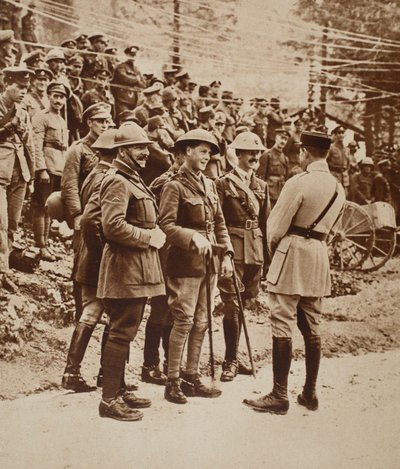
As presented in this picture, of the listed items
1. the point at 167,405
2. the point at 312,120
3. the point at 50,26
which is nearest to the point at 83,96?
the point at 50,26

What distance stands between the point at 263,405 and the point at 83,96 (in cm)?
390

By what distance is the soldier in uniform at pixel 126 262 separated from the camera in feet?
11.9

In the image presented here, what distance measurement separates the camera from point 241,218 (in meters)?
4.75

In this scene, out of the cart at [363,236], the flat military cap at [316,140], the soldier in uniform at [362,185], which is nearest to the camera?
the flat military cap at [316,140]

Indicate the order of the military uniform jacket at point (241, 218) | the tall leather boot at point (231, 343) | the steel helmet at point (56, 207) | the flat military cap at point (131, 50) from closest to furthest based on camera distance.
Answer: the steel helmet at point (56, 207), the tall leather boot at point (231, 343), the military uniform jacket at point (241, 218), the flat military cap at point (131, 50)

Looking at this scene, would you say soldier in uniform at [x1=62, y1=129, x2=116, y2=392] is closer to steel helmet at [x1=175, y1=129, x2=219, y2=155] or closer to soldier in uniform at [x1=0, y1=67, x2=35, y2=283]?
steel helmet at [x1=175, y1=129, x2=219, y2=155]

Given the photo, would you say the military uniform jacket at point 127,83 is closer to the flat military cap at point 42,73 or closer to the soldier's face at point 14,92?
the flat military cap at point 42,73

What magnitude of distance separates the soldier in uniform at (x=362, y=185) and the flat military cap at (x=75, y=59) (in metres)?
3.11

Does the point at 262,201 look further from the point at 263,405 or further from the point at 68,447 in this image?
the point at 68,447

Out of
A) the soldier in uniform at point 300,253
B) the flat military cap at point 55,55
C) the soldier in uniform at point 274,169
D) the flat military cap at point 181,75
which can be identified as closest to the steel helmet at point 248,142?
the soldier in uniform at point 300,253

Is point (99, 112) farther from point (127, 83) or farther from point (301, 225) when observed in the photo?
point (127, 83)

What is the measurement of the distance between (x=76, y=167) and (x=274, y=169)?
147 inches

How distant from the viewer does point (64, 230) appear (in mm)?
5809

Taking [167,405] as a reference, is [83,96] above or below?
above
